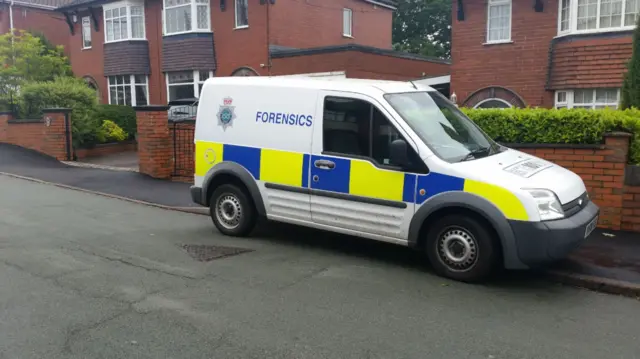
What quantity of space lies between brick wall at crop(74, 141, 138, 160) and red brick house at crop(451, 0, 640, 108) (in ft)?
34.9

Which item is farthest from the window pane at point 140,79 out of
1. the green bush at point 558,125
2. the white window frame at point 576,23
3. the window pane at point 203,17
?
the green bush at point 558,125

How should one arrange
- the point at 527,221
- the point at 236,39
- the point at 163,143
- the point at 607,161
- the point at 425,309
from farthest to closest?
the point at 236,39 → the point at 163,143 → the point at 607,161 → the point at 527,221 → the point at 425,309

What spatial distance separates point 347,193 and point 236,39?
17867 millimetres

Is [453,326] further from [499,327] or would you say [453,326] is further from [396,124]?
[396,124]

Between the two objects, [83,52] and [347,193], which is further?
[83,52]

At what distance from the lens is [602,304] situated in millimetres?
5273

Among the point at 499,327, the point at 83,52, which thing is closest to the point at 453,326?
the point at 499,327

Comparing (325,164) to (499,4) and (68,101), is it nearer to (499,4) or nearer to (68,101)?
(499,4)

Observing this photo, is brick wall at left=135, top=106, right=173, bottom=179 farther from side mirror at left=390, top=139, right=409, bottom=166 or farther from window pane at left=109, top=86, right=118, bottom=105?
window pane at left=109, top=86, right=118, bottom=105

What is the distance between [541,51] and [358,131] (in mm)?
11915

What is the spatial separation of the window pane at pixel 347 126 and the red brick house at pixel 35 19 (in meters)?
30.7

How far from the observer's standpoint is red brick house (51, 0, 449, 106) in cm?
2091

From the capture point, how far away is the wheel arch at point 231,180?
24.1 feet

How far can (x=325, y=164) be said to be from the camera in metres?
6.71
